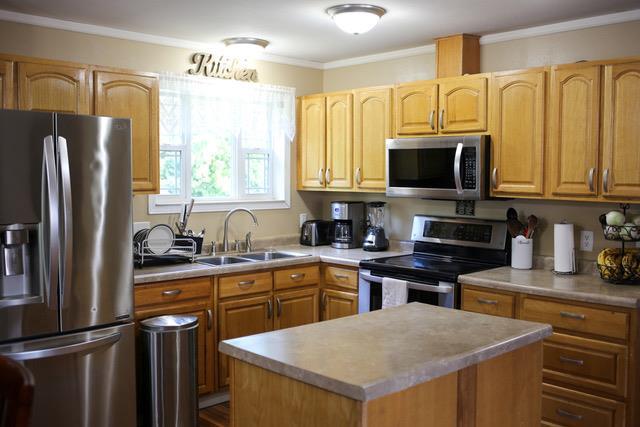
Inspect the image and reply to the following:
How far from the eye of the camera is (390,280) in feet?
13.4

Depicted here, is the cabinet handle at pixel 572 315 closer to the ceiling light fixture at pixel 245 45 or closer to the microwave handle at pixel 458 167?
the microwave handle at pixel 458 167

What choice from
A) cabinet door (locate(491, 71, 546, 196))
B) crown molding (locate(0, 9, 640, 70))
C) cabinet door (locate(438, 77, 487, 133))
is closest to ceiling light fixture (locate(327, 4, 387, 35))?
cabinet door (locate(438, 77, 487, 133))

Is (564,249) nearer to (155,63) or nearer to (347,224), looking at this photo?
(347,224)

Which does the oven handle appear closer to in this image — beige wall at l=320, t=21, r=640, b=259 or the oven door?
the oven door

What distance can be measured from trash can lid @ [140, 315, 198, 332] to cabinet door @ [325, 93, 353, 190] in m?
1.67

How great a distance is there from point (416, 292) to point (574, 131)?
1.31 meters

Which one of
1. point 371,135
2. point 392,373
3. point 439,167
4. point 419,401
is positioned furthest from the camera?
point 371,135

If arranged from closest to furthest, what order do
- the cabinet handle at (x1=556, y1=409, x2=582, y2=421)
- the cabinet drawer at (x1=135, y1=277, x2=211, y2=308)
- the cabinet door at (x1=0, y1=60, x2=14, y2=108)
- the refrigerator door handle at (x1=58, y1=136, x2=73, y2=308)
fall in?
the refrigerator door handle at (x1=58, y1=136, x2=73, y2=308), the cabinet handle at (x1=556, y1=409, x2=582, y2=421), the cabinet door at (x1=0, y1=60, x2=14, y2=108), the cabinet drawer at (x1=135, y1=277, x2=211, y2=308)

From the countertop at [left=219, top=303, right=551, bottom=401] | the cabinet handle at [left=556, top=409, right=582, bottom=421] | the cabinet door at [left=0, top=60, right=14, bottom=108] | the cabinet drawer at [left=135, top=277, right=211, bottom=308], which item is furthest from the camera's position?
the cabinet drawer at [left=135, top=277, right=211, bottom=308]

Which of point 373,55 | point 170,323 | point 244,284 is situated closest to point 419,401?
point 170,323

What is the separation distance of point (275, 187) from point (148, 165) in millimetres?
1483

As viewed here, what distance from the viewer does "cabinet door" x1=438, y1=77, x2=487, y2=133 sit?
3.97m

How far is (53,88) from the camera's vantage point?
3561mm

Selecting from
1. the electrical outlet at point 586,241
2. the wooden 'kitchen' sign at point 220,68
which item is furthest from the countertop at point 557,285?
the wooden 'kitchen' sign at point 220,68
